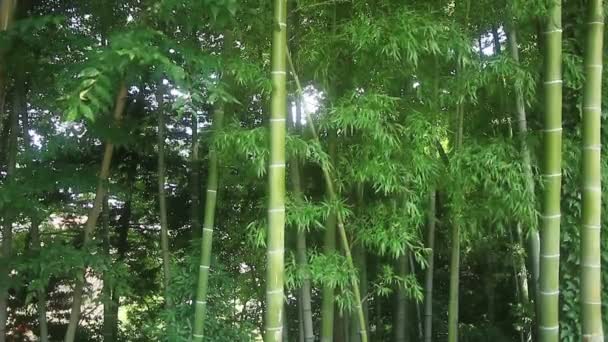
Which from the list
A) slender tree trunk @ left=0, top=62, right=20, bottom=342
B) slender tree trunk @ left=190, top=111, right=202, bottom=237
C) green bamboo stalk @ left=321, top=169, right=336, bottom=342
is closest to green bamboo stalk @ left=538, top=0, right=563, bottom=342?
green bamboo stalk @ left=321, top=169, right=336, bottom=342

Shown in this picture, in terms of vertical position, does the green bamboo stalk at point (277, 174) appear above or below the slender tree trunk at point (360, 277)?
above

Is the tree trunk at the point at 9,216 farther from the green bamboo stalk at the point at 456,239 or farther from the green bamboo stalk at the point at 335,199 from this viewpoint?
the green bamboo stalk at the point at 456,239

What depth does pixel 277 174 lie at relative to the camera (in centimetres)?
247

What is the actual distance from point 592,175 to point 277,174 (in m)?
1.42

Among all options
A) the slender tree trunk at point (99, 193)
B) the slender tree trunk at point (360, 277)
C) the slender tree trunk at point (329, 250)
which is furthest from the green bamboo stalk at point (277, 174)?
the slender tree trunk at point (99, 193)

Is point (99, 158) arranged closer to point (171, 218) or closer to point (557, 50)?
point (171, 218)

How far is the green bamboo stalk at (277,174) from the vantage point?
246cm

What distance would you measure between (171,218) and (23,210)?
5.48ft

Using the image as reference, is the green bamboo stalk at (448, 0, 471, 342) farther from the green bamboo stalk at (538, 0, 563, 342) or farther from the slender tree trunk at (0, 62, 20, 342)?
the slender tree trunk at (0, 62, 20, 342)

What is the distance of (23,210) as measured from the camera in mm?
3189

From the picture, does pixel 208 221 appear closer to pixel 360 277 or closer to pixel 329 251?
pixel 329 251

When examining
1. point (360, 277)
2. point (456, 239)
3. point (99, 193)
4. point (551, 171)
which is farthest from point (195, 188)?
point (551, 171)

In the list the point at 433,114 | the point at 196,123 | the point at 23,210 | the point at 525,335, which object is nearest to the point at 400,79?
the point at 433,114

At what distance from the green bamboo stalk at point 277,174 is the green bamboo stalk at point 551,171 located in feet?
3.86
